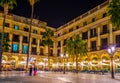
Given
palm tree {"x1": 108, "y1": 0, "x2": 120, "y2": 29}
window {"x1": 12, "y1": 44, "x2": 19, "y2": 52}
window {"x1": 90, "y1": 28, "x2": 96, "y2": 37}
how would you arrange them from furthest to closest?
window {"x1": 12, "y1": 44, "x2": 19, "y2": 52}
window {"x1": 90, "y1": 28, "x2": 96, "y2": 37}
palm tree {"x1": 108, "y1": 0, "x2": 120, "y2": 29}

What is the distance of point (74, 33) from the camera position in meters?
70.8

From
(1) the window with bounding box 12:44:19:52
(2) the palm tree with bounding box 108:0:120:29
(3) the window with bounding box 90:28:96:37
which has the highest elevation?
(3) the window with bounding box 90:28:96:37

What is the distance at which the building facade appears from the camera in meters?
54.4

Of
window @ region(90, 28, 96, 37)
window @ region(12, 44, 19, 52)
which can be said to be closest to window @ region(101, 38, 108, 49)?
window @ region(90, 28, 96, 37)

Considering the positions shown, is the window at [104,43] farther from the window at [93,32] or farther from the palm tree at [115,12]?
the palm tree at [115,12]

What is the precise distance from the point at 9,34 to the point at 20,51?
7.12 metres

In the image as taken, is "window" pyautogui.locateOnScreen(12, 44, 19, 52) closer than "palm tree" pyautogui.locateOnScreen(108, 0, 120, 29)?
No

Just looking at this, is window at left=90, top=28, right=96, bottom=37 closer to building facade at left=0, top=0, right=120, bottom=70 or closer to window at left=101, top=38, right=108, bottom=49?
building facade at left=0, top=0, right=120, bottom=70

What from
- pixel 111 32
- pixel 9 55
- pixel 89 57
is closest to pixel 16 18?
pixel 9 55

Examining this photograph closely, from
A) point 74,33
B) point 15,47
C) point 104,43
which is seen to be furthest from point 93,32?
point 15,47

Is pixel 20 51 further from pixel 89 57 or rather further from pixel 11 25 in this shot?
pixel 89 57

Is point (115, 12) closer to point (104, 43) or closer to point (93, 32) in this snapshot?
point (104, 43)

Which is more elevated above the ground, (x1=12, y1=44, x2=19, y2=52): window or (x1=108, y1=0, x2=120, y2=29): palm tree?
(x1=108, y1=0, x2=120, y2=29): palm tree

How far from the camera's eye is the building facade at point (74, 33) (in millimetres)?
54406
